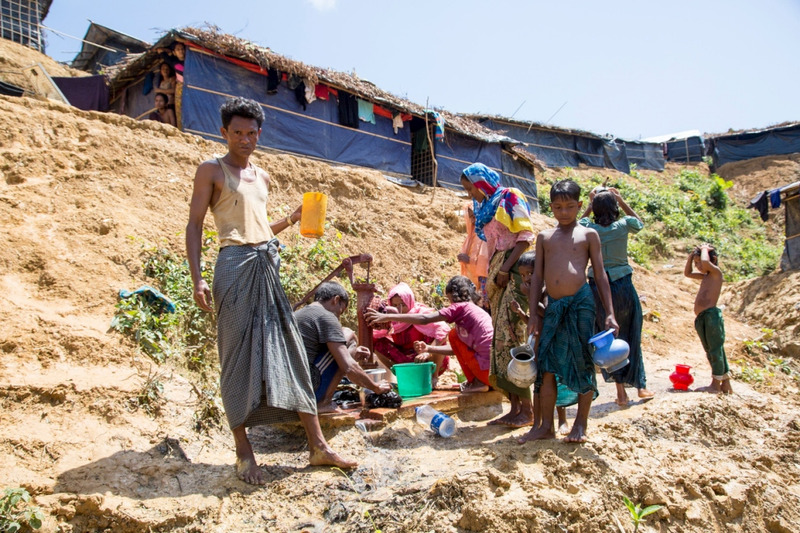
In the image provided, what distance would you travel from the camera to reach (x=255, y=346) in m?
2.73

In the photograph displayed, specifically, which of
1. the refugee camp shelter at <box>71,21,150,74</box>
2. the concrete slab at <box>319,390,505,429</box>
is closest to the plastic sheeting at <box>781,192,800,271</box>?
the concrete slab at <box>319,390,505,429</box>

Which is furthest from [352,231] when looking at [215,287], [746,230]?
[746,230]

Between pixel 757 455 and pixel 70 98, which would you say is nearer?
pixel 757 455

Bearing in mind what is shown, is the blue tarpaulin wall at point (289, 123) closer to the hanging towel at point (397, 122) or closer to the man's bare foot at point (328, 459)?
the hanging towel at point (397, 122)

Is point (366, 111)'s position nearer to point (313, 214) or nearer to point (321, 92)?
point (321, 92)

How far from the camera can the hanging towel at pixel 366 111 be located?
38.0ft

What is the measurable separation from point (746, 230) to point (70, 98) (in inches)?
783

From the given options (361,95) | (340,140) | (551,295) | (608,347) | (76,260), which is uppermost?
(361,95)

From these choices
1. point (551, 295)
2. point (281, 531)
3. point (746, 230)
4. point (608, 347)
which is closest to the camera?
point (281, 531)

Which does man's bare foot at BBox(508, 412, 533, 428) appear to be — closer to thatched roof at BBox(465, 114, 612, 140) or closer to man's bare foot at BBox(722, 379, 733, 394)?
man's bare foot at BBox(722, 379, 733, 394)

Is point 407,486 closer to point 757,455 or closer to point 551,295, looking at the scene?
point 551,295

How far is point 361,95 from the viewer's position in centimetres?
1142

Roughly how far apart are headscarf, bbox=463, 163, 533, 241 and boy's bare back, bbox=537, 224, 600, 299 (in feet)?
1.72

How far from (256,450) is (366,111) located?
369 inches
